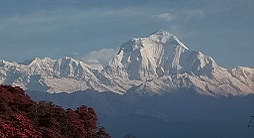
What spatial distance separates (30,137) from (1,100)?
14.8m

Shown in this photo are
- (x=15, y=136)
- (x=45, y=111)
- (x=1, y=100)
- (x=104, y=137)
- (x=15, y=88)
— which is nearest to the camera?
(x=15, y=136)

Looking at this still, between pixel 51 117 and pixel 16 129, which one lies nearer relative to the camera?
pixel 16 129

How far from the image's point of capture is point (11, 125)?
90.5 feet

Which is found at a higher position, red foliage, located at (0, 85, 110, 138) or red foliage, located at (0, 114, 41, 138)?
red foliage, located at (0, 85, 110, 138)

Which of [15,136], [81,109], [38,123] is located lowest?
[15,136]

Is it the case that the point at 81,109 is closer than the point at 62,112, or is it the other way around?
the point at 62,112

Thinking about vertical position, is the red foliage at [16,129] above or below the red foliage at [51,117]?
below

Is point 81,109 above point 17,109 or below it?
above

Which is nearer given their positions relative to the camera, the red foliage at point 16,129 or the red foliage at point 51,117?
the red foliage at point 16,129

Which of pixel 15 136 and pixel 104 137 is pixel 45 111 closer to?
pixel 104 137

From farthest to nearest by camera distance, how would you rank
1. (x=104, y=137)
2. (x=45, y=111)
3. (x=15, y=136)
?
(x=104, y=137) → (x=45, y=111) → (x=15, y=136)

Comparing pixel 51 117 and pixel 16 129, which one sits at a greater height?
pixel 51 117

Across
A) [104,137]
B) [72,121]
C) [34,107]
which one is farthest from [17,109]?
[104,137]

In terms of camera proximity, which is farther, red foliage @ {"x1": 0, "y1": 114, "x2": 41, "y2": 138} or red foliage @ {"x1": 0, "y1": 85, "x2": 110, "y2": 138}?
red foliage @ {"x1": 0, "y1": 85, "x2": 110, "y2": 138}
